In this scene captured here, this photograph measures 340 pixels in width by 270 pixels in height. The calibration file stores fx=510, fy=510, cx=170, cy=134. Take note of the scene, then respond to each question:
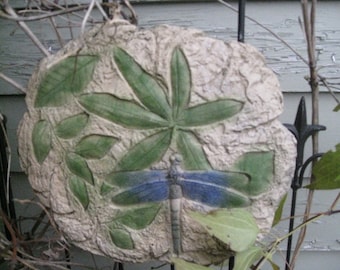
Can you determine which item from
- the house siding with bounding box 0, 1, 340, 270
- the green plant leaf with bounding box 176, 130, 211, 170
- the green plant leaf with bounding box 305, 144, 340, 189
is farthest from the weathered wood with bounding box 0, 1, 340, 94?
the green plant leaf with bounding box 176, 130, 211, 170

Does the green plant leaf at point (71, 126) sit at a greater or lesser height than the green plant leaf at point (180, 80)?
lesser

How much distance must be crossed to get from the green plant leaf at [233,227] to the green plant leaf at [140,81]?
0.65 ft

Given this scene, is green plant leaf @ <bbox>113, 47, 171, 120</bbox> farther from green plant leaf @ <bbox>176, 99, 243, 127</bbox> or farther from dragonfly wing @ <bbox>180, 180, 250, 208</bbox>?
dragonfly wing @ <bbox>180, 180, 250, 208</bbox>

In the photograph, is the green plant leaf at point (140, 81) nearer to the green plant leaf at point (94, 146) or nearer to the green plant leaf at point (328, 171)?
the green plant leaf at point (94, 146)

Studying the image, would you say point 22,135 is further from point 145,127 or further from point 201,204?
point 201,204

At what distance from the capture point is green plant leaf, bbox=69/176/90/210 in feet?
2.98

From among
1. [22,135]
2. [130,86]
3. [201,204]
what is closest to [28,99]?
[22,135]

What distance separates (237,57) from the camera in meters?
0.84

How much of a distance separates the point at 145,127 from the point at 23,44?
0.60 m

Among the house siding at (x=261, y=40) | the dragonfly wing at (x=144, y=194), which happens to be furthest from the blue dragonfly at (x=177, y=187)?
the house siding at (x=261, y=40)

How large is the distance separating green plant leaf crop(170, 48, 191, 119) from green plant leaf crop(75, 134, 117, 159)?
13 centimetres

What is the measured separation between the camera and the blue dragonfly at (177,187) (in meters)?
0.88

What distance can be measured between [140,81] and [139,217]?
249 mm

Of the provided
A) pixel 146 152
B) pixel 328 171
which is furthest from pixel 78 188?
pixel 328 171
